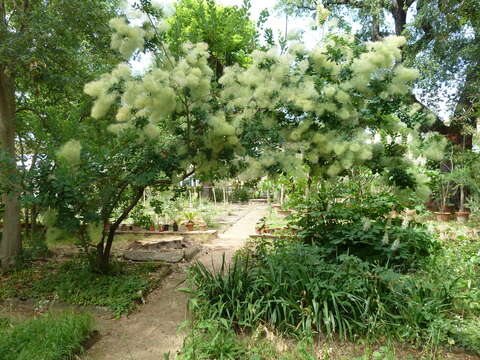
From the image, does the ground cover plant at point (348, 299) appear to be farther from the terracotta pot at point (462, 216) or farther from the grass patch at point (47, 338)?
the terracotta pot at point (462, 216)

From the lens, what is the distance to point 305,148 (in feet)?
9.21

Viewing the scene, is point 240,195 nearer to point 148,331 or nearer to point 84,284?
point 84,284

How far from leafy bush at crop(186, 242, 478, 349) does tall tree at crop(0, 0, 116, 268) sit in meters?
2.14

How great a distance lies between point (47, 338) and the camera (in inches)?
86.4

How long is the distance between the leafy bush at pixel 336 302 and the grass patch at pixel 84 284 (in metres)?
0.91

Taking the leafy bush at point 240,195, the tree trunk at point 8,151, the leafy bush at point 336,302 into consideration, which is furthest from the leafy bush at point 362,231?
the leafy bush at point 240,195

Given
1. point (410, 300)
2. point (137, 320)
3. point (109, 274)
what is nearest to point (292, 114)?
point (410, 300)

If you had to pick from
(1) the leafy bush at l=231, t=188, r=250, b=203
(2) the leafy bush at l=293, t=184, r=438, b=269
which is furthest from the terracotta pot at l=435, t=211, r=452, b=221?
(1) the leafy bush at l=231, t=188, r=250, b=203

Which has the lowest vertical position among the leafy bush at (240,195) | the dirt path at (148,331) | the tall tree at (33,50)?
the dirt path at (148,331)

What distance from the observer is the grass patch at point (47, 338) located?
2.04 m

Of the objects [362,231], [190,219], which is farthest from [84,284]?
[190,219]

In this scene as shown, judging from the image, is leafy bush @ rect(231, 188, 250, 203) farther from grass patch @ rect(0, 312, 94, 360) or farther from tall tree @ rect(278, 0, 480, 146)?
grass patch @ rect(0, 312, 94, 360)

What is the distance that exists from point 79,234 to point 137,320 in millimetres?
1080

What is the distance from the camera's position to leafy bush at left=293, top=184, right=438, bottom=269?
3.52m
